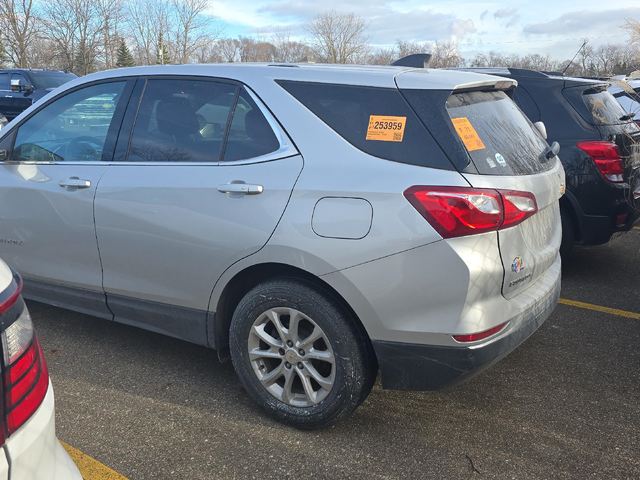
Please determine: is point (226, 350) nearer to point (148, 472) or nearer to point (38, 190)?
point (148, 472)

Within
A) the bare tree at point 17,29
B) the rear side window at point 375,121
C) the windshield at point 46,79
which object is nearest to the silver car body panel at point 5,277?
the rear side window at point 375,121

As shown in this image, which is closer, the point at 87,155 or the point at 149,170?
the point at 149,170

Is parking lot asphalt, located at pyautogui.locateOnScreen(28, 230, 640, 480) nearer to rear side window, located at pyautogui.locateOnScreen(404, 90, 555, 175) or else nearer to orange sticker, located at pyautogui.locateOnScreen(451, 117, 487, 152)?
rear side window, located at pyautogui.locateOnScreen(404, 90, 555, 175)

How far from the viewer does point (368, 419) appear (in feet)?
9.99

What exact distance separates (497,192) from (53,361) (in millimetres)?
2786

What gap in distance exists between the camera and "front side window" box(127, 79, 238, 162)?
3.14 metres

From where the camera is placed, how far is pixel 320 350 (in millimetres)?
2848

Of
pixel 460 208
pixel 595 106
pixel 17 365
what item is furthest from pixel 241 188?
pixel 595 106

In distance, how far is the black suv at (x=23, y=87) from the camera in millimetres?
15367

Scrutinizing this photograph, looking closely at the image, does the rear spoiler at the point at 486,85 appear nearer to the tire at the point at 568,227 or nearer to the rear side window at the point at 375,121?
the rear side window at the point at 375,121

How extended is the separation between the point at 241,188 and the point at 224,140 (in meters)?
0.34

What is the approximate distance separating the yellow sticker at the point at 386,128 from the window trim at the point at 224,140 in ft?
1.23

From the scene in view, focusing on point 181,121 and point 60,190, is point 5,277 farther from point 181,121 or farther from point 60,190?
point 60,190

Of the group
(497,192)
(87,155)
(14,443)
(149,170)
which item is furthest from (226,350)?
(14,443)
